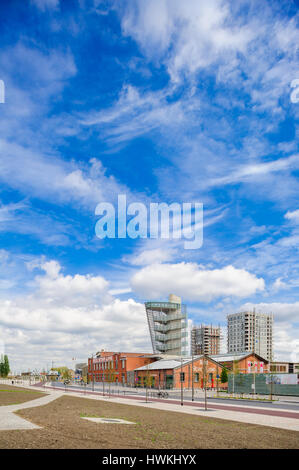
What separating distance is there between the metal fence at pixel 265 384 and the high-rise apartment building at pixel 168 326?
43.1m

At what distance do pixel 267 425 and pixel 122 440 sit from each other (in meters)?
12.1

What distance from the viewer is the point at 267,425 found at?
26438mm

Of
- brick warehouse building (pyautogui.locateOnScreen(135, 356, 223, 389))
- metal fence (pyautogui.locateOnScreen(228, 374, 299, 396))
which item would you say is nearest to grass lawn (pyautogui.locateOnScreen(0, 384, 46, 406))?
brick warehouse building (pyautogui.locateOnScreen(135, 356, 223, 389))

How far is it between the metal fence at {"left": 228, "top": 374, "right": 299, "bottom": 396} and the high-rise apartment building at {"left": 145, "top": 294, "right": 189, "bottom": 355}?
4311cm

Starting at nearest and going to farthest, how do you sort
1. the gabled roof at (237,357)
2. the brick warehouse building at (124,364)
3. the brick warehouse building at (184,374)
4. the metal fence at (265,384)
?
the metal fence at (265,384)
the brick warehouse building at (184,374)
the gabled roof at (237,357)
the brick warehouse building at (124,364)

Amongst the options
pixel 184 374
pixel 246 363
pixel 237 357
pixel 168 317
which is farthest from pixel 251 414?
pixel 168 317

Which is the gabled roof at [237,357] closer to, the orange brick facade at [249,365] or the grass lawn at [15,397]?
the orange brick facade at [249,365]

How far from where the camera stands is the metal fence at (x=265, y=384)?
226ft

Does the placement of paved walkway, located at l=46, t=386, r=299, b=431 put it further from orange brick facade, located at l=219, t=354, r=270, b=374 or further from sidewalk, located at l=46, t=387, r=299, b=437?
orange brick facade, located at l=219, t=354, r=270, b=374

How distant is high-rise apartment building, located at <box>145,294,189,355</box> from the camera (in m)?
121

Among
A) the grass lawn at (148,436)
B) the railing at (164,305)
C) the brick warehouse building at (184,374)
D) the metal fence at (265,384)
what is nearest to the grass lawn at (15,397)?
the grass lawn at (148,436)

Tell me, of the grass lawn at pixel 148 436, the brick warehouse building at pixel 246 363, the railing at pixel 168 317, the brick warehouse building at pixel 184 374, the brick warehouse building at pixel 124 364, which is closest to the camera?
the grass lawn at pixel 148 436
